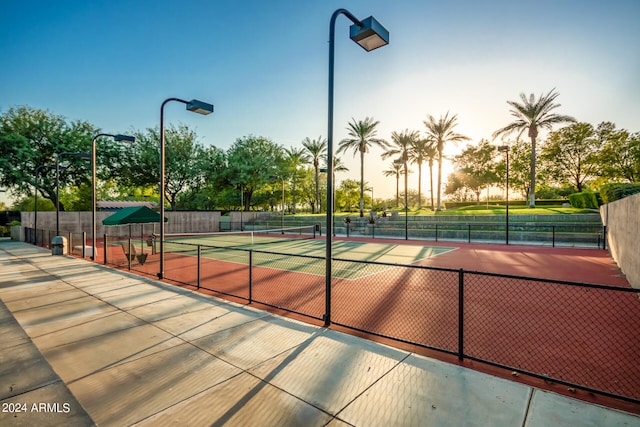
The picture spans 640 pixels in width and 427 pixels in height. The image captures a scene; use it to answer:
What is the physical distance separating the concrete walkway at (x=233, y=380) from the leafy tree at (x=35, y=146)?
113 ft

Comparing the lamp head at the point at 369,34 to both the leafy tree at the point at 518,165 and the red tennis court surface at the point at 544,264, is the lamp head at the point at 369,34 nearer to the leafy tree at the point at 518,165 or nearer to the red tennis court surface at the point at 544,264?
the red tennis court surface at the point at 544,264

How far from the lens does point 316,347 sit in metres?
4.89

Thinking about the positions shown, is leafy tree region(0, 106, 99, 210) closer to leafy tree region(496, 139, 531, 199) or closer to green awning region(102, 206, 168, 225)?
green awning region(102, 206, 168, 225)

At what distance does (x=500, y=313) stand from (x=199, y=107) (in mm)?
9945

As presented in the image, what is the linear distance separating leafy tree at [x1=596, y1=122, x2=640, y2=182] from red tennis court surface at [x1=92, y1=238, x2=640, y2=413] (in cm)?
3988

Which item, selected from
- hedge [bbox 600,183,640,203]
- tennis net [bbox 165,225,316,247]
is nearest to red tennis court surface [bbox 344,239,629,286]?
hedge [bbox 600,183,640,203]

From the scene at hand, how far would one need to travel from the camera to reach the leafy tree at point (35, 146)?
3020 centimetres

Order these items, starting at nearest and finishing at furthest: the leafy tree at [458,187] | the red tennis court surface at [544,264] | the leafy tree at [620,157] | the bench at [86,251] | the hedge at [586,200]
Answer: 1. the red tennis court surface at [544,264]
2. the bench at [86,251]
3. the hedge at [586,200]
4. the leafy tree at [620,157]
5. the leafy tree at [458,187]

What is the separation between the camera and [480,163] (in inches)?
2381

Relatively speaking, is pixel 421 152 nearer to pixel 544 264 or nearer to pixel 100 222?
pixel 544 264

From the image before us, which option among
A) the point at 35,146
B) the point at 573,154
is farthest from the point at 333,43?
the point at 573,154

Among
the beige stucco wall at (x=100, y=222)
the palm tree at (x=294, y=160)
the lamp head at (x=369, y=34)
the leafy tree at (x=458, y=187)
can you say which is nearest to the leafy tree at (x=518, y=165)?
the leafy tree at (x=458, y=187)

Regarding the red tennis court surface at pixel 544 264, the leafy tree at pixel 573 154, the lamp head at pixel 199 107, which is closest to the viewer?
the lamp head at pixel 199 107

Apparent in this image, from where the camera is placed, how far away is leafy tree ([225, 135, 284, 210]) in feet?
150
